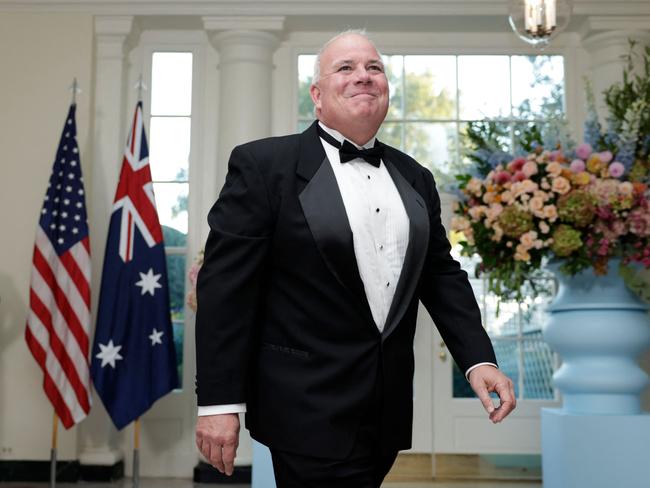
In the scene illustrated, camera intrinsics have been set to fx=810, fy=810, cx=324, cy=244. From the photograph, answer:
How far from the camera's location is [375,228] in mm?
1664

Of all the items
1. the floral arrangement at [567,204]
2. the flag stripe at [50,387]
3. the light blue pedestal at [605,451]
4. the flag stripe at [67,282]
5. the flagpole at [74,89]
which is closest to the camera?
the light blue pedestal at [605,451]

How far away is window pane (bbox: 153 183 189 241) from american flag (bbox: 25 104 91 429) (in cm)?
79

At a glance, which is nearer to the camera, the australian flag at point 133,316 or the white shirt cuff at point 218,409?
the white shirt cuff at point 218,409

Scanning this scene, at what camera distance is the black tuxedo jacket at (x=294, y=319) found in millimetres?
1561

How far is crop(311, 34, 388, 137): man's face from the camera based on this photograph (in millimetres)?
1703

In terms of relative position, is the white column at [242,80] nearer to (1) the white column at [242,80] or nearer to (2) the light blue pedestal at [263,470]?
(1) the white column at [242,80]

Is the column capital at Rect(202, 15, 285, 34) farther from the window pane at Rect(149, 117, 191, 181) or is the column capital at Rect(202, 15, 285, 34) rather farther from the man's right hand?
the man's right hand

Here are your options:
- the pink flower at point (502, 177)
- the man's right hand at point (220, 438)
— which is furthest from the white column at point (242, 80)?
the man's right hand at point (220, 438)

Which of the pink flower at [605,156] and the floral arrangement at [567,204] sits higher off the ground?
the pink flower at [605,156]

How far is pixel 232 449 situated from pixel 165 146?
4310 mm

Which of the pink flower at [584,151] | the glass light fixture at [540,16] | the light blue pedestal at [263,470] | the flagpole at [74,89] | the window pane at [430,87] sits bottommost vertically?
the light blue pedestal at [263,470]

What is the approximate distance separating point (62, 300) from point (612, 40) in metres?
3.88

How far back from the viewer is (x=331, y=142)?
1767 millimetres

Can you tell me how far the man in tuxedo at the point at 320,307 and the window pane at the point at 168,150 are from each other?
3953 mm
